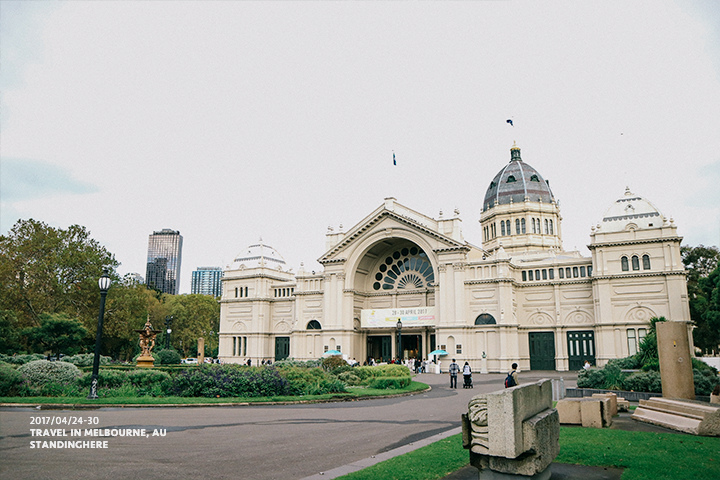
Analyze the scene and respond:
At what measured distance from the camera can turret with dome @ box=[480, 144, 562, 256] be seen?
63.8 m

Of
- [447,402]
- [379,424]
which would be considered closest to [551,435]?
[379,424]

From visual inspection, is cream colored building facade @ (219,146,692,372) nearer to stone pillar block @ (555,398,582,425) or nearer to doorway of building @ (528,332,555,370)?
doorway of building @ (528,332,555,370)

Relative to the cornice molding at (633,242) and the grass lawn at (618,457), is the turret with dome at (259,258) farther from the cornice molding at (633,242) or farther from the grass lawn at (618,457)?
the grass lawn at (618,457)

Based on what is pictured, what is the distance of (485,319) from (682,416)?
121 ft

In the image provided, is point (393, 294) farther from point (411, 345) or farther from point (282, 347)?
point (282, 347)

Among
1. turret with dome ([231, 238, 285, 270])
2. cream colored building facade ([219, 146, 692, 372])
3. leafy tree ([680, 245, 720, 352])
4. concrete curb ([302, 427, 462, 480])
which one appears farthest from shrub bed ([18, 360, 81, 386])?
leafy tree ([680, 245, 720, 352])

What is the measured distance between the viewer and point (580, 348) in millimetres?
48219

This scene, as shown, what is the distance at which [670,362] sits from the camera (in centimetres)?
1631

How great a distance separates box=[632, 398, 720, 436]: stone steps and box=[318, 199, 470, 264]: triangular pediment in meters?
35.9

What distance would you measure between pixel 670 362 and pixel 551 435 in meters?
11.3

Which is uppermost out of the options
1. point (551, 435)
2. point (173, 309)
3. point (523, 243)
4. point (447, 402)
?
point (523, 243)

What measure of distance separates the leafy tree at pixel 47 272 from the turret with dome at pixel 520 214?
45746 millimetres

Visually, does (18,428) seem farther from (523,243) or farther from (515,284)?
(523,243)

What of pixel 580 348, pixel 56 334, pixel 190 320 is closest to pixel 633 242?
pixel 580 348
